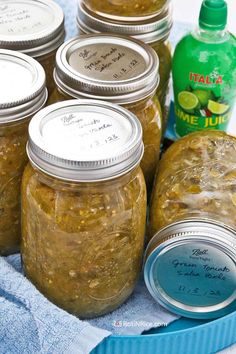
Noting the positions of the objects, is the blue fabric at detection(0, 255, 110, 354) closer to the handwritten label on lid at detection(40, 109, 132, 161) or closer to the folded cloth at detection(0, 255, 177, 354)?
the folded cloth at detection(0, 255, 177, 354)

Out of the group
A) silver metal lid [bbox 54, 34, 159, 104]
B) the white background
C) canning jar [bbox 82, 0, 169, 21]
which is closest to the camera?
silver metal lid [bbox 54, 34, 159, 104]

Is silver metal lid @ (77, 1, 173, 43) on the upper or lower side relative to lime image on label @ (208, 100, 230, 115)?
upper

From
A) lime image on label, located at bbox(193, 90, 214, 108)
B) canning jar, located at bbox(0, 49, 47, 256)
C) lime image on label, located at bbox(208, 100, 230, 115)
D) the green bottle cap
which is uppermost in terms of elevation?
the green bottle cap

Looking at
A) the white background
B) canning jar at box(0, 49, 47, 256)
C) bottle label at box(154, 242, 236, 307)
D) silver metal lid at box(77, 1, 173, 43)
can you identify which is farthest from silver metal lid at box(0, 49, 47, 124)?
the white background

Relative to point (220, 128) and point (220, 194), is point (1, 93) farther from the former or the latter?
point (220, 128)

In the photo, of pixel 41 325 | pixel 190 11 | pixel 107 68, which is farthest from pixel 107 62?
pixel 190 11

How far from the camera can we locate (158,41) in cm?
124

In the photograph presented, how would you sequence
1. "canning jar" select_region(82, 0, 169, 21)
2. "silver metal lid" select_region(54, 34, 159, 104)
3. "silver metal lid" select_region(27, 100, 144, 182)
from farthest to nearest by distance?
"canning jar" select_region(82, 0, 169, 21)
"silver metal lid" select_region(54, 34, 159, 104)
"silver metal lid" select_region(27, 100, 144, 182)

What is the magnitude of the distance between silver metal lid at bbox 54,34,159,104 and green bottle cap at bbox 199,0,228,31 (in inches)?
4.9

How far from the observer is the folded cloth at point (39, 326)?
0.98m

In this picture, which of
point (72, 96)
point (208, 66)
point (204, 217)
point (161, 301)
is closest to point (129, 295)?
point (161, 301)

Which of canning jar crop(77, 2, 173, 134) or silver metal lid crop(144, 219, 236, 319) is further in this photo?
canning jar crop(77, 2, 173, 134)

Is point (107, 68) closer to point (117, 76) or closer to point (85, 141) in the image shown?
point (117, 76)

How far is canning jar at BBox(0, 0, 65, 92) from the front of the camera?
45.9 inches
